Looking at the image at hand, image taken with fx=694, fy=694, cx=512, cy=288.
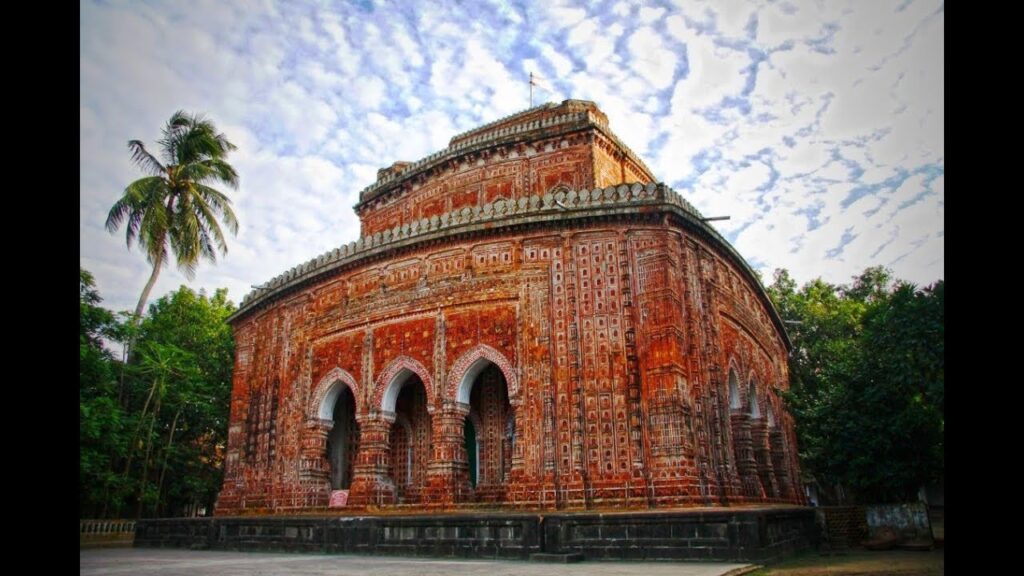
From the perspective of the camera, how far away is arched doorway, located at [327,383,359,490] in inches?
607

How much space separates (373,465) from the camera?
13.2 metres

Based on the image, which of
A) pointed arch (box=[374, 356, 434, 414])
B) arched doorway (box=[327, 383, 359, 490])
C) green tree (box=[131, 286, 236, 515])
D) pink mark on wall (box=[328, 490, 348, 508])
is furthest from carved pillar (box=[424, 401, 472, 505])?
green tree (box=[131, 286, 236, 515])

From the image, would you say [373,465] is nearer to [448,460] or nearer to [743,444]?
[448,460]

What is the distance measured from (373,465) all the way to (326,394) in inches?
88.3

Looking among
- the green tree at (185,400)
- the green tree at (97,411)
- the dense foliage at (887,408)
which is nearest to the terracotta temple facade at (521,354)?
the dense foliage at (887,408)

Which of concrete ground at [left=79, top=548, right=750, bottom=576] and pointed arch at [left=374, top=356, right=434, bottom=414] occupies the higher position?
pointed arch at [left=374, top=356, right=434, bottom=414]

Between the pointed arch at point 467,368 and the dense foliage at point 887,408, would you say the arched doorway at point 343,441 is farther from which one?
the dense foliage at point 887,408

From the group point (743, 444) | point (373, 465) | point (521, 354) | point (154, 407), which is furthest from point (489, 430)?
point (154, 407)

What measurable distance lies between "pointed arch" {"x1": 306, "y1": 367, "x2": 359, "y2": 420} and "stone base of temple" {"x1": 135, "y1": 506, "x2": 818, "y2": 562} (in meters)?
3.61

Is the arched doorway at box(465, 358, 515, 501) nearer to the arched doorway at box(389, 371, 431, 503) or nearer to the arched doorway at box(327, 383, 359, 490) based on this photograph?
the arched doorway at box(389, 371, 431, 503)

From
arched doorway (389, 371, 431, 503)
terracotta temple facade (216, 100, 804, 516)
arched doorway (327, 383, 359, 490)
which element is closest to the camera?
terracotta temple facade (216, 100, 804, 516)

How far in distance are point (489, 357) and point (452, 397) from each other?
1.02 meters

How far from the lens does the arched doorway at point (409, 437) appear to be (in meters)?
14.5
